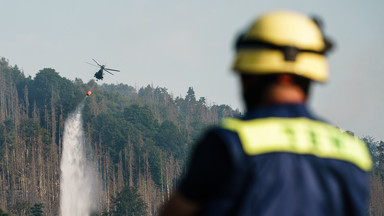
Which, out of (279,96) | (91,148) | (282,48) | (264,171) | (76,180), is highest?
(91,148)

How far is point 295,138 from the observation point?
2.93m

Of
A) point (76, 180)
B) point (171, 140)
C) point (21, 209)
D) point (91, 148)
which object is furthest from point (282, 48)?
point (171, 140)

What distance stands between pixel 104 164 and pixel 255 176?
419 feet

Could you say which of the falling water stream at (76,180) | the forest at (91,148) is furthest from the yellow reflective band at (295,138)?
the falling water stream at (76,180)

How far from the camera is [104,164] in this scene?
12938 centimetres

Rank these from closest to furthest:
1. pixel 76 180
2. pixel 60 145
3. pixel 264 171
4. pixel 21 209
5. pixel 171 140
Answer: pixel 264 171 < pixel 21 209 < pixel 76 180 < pixel 60 145 < pixel 171 140

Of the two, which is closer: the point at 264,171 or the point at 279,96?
the point at 264,171

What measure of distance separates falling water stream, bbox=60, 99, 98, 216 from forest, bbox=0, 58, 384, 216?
1.56 meters

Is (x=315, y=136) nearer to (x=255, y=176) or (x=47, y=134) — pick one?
(x=255, y=176)

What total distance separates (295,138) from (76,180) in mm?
122644

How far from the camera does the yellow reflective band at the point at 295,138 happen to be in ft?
9.39

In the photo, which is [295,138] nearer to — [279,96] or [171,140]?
[279,96]

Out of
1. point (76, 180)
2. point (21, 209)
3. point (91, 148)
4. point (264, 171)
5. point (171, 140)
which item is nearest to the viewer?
point (264, 171)

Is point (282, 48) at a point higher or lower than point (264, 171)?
higher
